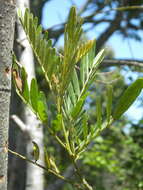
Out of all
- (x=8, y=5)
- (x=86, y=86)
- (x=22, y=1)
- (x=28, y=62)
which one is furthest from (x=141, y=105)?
(x=8, y=5)

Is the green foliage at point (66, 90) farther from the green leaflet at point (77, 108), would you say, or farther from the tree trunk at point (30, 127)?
the tree trunk at point (30, 127)

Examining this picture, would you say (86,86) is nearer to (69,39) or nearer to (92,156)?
(69,39)

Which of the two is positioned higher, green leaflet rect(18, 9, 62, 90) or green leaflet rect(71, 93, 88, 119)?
green leaflet rect(18, 9, 62, 90)

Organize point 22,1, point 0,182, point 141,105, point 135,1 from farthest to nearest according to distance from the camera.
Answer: point 135,1 < point 141,105 < point 22,1 < point 0,182

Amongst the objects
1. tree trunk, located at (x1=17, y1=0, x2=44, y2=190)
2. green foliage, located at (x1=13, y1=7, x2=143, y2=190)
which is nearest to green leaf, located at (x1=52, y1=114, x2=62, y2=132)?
green foliage, located at (x1=13, y1=7, x2=143, y2=190)

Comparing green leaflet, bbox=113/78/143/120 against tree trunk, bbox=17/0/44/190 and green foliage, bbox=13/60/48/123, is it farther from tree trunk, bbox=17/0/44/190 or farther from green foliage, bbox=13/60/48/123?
tree trunk, bbox=17/0/44/190

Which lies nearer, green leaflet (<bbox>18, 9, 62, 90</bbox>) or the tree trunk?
green leaflet (<bbox>18, 9, 62, 90</bbox>)
